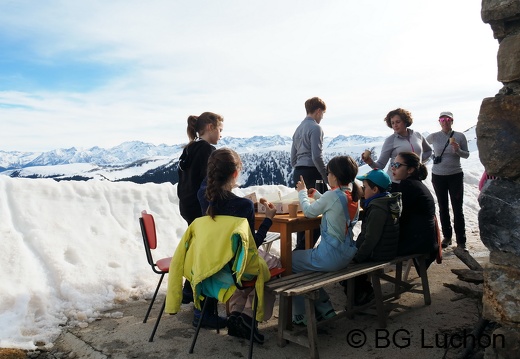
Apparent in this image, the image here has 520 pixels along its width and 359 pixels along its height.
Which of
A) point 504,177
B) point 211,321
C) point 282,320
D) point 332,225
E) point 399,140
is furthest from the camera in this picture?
point 399,140

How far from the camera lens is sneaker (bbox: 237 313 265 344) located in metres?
4.01

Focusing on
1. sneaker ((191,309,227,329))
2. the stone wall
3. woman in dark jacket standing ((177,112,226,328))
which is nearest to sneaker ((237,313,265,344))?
sneaker ((191,309,227,329))

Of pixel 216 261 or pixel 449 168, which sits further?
pixel 449 168

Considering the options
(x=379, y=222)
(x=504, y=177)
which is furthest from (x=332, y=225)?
(x=504, y=177)

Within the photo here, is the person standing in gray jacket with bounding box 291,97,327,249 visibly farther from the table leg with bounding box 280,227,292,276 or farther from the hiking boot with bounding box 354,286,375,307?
the table leg with bounding box 280,227,292,276

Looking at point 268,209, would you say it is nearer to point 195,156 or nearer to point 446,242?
point 195,156

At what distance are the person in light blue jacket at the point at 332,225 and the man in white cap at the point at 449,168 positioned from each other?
10.5 feet

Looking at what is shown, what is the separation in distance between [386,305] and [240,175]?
2.10m

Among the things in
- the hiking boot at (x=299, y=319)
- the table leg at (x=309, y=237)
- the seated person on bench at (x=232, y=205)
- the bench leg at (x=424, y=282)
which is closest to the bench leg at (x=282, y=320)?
the seated person on bench at (x=232, y=205)

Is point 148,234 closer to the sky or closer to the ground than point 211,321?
closer to the sky

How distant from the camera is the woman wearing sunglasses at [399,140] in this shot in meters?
6.22

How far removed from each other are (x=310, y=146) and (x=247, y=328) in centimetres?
266

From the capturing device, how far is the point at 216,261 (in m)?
3.66

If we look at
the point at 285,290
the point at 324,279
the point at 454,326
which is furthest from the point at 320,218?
the point at 454,326
